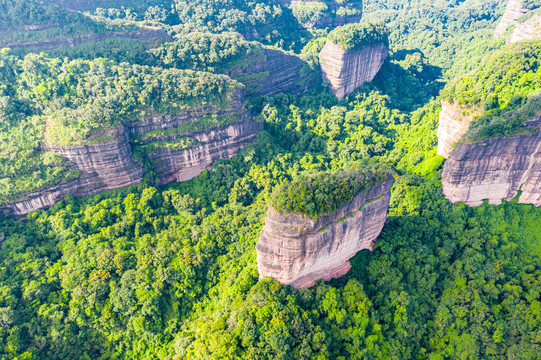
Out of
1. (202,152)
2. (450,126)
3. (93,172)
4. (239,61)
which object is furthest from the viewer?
(239,61)

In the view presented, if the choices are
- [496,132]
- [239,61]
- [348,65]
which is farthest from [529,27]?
[239,61]

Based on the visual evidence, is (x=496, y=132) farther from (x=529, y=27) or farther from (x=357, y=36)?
(x=529, y=27)

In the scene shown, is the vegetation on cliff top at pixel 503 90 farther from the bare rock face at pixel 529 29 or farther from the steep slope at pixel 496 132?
the bare rock face at pixel 529 29

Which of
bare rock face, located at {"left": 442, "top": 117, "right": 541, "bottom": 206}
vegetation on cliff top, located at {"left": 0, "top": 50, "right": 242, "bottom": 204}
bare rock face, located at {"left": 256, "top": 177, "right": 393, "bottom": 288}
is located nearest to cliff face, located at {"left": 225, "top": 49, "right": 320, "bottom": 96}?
vegetation on cliff top, located at {"left": 0, "top": 50, "right": 242, "bottom": 204}

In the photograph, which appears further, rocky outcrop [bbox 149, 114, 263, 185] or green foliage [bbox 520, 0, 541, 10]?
green foliage [bbox 520, 0, 541, 10]

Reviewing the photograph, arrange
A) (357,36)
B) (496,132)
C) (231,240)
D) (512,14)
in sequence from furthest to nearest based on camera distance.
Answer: (512,14), (357,36), (231,240), (496,132)

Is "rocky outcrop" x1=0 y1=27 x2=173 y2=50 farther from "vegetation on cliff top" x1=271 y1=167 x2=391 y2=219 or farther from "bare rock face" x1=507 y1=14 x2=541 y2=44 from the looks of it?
"bare rock face" x1=507 y1=14 x2=541 y2=44

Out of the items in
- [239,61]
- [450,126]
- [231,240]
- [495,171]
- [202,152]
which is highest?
[239,61]

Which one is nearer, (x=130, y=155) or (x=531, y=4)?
(x=130, y=155)
